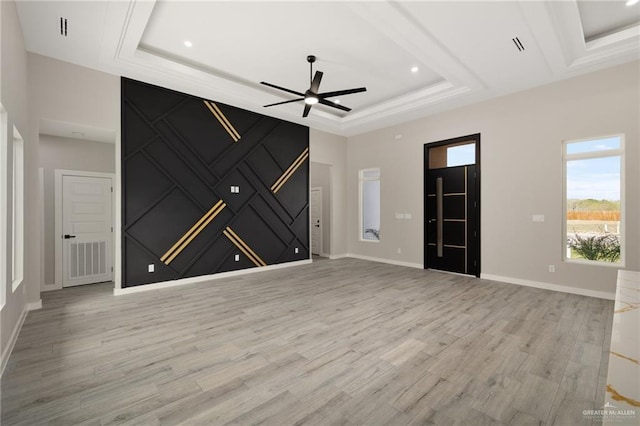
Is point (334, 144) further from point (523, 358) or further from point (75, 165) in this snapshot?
point (523, 358)

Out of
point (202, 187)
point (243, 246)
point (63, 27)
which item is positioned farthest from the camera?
point (243, 246)

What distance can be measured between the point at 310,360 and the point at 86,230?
16.8 feet

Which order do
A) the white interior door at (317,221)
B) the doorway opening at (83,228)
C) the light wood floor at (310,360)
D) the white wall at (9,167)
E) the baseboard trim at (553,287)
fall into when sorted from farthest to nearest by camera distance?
the white interior door at (317,221)
the doorway opening at (83,228)
the baseboard trim at (553,287)
the white wall at (9,167)
the light wood floor at (310,360)

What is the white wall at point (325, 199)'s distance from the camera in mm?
8297

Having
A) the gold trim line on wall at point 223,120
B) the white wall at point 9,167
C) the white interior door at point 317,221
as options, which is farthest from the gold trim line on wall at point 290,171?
the white wall at point 9,167

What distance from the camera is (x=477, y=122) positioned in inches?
229

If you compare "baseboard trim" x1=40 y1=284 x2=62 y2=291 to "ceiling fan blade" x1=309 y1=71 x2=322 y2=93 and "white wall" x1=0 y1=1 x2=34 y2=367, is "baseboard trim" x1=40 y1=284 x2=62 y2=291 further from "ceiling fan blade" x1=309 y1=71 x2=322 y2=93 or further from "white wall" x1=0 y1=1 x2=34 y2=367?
"ceiling fan blade" x1=309 y1=71 x2=322 y2=93

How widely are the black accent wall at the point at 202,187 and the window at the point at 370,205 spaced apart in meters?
1.97

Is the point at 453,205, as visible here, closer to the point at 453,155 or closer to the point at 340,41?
the point at 453,155

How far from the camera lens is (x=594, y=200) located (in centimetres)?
462

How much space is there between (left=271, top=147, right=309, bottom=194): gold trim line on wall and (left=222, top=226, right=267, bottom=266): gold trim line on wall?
4.40 feet

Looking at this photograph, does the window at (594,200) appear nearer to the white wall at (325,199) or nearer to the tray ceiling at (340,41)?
the tray ceiling at (340,41)

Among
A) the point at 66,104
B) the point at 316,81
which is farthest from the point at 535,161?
the point at 66,104

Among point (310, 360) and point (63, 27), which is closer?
point (310, 360)
